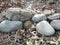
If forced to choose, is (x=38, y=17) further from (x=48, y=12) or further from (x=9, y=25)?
(x=9, y=25)

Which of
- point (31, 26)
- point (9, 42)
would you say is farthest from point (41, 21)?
point (9, 42)

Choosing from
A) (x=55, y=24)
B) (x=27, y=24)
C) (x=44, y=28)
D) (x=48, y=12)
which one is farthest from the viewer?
(x=48, y=12)

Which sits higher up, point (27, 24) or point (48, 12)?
point (48, 12)

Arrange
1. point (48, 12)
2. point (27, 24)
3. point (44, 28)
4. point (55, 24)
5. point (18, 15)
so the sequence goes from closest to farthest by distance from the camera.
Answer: point (44, 28), point (55, 24), point (27, 24), point (18, 15), point (48, 12)

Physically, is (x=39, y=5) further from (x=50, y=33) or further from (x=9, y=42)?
(x=9, y=42)

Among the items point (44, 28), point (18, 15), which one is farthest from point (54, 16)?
point (18, 15)
